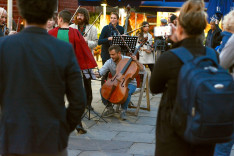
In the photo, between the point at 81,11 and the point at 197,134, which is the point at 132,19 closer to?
the point at 81,11

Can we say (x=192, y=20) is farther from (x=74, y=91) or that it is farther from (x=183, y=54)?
(x=74, y=91)

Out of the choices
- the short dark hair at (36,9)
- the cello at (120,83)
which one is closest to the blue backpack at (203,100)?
the short dark hair at (36,9)

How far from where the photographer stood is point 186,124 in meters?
2.21

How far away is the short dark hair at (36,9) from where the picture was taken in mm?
2035

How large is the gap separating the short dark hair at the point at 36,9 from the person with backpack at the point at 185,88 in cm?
74

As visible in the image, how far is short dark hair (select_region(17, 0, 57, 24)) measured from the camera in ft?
6.68

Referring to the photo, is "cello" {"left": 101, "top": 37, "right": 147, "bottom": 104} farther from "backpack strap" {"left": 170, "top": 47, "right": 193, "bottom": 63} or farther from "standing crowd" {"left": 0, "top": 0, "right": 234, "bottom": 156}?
"backpack strap" {"left": 170, "top": 47, "right": 193, "bottom": 63}

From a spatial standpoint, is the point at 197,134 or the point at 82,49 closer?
the point at 197,134

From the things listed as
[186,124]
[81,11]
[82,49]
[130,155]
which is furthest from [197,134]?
[81,11]

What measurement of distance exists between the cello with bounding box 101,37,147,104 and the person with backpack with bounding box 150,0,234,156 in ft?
11.7

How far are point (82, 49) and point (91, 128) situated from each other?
130 centimetres

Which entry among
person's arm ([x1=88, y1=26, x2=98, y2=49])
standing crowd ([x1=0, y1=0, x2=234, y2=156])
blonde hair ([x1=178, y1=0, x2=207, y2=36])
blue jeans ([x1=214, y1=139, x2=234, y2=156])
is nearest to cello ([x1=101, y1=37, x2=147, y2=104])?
person's arm ([x1=88, y1=26, x2=98, y2=49])

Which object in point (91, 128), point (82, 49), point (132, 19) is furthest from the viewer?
point (132, 19)

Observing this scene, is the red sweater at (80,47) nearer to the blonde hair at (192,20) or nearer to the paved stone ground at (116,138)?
the paved stone ground at (116,138)
